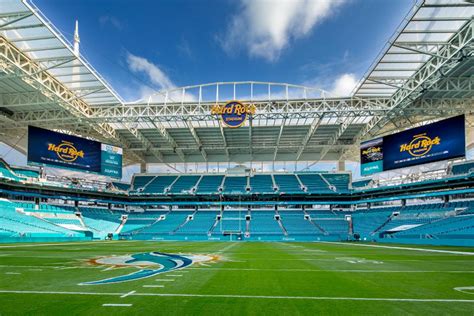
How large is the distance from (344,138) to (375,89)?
16958mm

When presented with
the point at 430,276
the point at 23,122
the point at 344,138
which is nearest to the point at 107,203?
the point at 23,122

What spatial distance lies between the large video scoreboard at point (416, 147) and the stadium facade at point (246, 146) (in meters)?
0.15

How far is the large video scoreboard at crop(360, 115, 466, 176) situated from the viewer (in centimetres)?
3722

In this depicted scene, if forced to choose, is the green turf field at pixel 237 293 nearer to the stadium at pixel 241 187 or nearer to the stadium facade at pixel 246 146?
the stadium at pixel 241 187

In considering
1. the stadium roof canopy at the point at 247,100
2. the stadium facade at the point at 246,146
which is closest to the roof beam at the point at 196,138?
the stadium roof canopy at the point at 247,100

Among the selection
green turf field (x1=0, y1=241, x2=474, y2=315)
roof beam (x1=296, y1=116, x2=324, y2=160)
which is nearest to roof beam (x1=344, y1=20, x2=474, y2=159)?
roof beam (x1=296, y1=116, x2=324, y2=160)

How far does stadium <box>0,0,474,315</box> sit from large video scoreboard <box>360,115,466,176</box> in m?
0.15

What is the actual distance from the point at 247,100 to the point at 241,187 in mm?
24332

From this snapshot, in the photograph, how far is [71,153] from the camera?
45.0 metres

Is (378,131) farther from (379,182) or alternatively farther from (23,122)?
(23,122)

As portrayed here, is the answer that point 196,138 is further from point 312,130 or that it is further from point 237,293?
point 237,293

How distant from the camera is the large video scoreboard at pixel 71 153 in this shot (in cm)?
4172

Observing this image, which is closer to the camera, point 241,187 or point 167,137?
point 167,137

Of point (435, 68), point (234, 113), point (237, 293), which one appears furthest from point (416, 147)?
point (237, 293)
